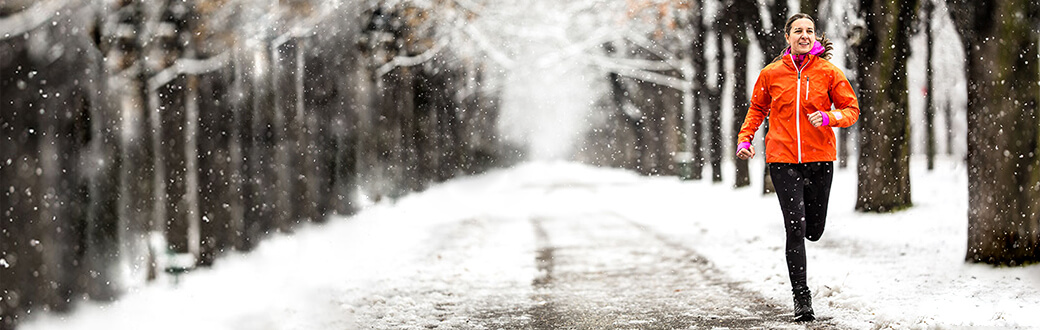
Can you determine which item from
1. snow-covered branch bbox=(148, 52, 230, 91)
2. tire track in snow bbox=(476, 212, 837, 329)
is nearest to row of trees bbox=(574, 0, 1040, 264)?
tire track in snow bbox=(476, 212, 837, 329)

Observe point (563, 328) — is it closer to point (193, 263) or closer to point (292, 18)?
point (193, 263)

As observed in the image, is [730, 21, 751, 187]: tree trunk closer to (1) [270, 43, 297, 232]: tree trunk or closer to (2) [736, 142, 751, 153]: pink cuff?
(1) [270, 43, 297, 232]: tree trunk

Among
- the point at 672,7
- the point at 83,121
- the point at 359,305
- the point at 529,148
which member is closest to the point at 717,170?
the point at 672,7

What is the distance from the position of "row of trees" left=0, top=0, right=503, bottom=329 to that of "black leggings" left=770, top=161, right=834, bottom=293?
8206 millimetres

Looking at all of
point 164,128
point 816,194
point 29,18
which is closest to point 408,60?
point 164,128

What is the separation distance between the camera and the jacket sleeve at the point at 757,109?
623cm

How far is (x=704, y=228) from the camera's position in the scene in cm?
1572

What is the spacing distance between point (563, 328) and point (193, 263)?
10045 mm

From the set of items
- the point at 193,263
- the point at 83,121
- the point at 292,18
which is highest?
the point at 292,18

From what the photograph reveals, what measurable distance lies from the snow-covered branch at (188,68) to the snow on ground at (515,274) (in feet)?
8.76

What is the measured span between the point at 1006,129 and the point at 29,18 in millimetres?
9354

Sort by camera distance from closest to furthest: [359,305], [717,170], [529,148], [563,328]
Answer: [563,328], [359,305], [717,170], [529,148]

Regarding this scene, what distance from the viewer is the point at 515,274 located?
1024cm

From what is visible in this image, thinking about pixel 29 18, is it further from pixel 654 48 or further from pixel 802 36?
pixel 654 48
